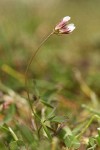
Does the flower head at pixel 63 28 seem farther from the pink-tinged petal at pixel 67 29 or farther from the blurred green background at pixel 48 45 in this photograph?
the blurred green background at pixel 48 45

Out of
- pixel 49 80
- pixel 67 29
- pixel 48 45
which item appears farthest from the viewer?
pixel 48 45

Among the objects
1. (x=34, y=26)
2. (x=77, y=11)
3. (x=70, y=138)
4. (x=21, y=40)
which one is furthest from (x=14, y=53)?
(x=77, y=11)

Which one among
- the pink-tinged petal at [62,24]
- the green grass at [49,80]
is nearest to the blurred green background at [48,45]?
the green grass at [49,80]

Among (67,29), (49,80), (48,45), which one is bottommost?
(67,29)

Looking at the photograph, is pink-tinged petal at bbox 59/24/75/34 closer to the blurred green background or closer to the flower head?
the flower head

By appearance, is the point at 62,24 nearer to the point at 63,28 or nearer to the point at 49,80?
the point at 63,28

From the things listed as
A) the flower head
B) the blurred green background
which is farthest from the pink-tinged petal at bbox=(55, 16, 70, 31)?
the blurred green background

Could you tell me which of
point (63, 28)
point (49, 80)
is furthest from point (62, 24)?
point (49, 80)

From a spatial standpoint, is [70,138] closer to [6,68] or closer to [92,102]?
[92,102]

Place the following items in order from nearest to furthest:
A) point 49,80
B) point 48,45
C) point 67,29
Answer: point 67,29, point 49,80, point 48,45
